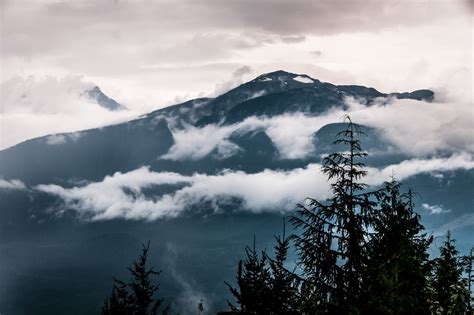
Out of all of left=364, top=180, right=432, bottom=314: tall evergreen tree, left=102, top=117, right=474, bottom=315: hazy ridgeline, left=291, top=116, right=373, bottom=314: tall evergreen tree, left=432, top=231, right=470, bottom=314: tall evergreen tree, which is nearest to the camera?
left=102, top=117, right=474, bottom=315: hazy ridgeline

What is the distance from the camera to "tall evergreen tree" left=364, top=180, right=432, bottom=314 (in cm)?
1925

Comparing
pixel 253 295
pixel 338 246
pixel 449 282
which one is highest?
pixel 338 246

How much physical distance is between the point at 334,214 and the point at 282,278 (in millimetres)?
5073

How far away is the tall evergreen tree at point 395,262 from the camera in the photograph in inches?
758

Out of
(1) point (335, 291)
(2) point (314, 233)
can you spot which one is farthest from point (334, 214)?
(1) point (335, 291)

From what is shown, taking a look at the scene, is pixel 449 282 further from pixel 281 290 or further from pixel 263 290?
pixel 263 290

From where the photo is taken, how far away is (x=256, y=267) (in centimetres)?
1856

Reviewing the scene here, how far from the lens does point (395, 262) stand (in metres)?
20.2

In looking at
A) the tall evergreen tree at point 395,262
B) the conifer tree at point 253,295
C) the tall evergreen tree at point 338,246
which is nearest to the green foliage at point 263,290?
the conifer tree at point 253,295

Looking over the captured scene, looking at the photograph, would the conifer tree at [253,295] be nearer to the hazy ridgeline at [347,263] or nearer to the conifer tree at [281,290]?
the hazy ridgeline at [347,263]

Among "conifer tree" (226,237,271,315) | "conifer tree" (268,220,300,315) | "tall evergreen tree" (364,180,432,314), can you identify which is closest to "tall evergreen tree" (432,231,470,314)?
"tall evergreen tree" (364,180,432,314)

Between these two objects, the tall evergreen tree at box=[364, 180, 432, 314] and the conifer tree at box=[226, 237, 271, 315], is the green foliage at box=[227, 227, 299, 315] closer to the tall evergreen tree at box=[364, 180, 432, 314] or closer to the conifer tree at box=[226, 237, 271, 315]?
the conifer tree at box=[226, 237, 271, 315]

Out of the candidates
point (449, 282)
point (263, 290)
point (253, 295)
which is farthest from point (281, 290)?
Result: point (449, 282)

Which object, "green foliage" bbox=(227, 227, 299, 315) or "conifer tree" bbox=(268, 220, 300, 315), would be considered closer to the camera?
"green foliage" bbox=(227, 227, 299, 315)
